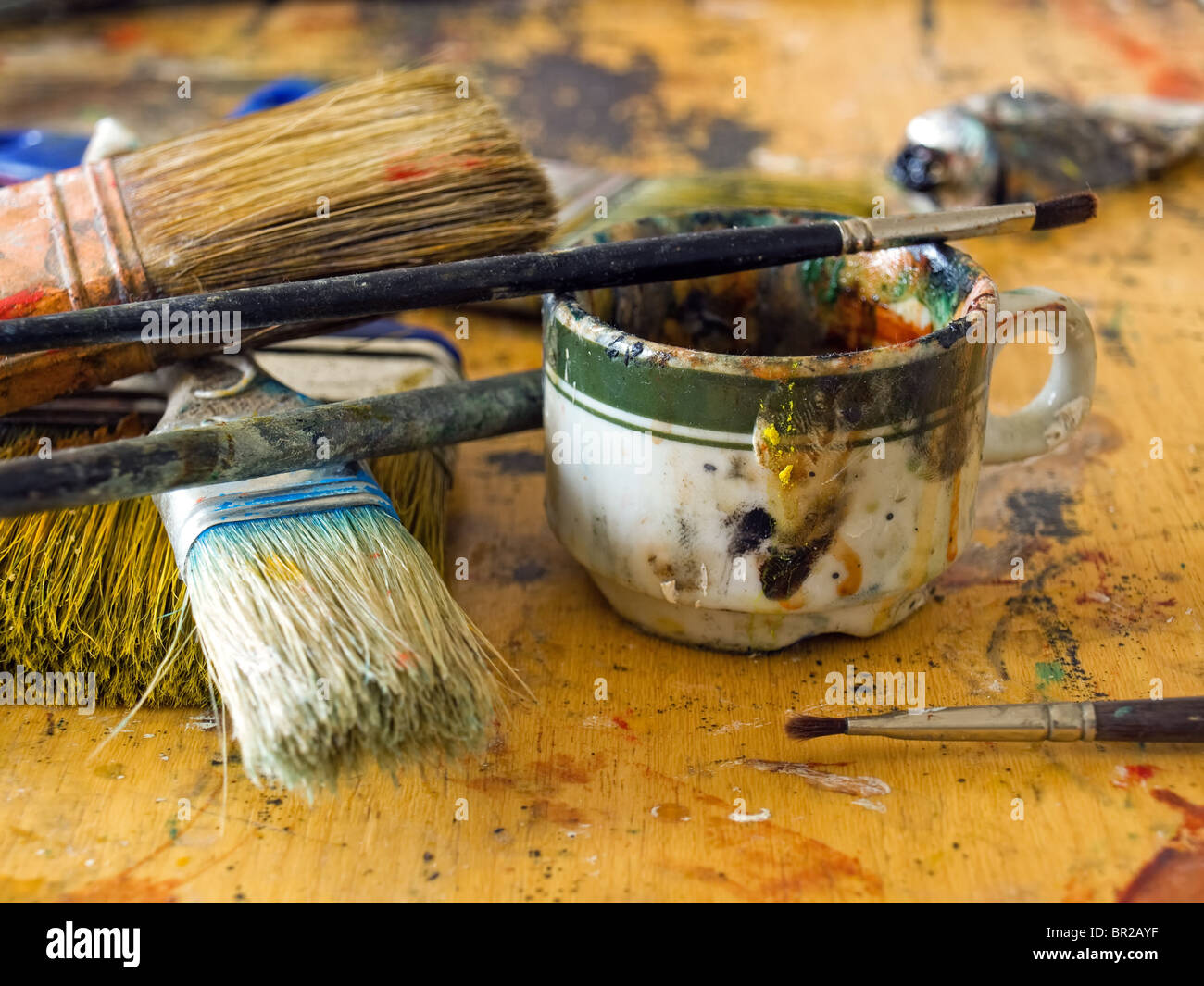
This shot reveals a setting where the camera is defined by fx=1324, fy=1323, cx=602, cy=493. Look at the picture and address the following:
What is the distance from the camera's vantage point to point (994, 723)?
0.84 metres

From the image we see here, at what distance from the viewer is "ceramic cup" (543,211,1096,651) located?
85 centimetres

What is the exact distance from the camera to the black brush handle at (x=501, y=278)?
0.88 meters

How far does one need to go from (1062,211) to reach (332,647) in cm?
63

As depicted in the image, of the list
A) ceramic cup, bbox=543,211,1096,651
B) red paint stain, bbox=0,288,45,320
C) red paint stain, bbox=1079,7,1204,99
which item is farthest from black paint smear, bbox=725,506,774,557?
red paint stain, bbox=1079,7,1204,99

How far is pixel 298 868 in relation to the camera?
→ 78 cm

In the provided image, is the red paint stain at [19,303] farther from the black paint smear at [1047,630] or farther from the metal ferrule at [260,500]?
the black paint smear at [1047,630]

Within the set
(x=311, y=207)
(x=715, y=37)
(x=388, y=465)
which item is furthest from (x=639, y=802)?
(x=715, y=37)

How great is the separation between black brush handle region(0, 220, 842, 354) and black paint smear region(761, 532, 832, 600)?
205 mm

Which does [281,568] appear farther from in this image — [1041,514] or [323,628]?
[1041,514]

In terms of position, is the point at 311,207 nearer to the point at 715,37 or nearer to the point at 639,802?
the point at 639,802

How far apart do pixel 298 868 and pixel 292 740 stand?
0.09m

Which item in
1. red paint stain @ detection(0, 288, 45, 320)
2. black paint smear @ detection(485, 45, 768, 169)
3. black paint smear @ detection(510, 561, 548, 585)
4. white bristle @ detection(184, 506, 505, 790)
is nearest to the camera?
white bristle @ detection(184, 506, 505, 790)

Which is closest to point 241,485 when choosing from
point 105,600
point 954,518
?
point 105,600

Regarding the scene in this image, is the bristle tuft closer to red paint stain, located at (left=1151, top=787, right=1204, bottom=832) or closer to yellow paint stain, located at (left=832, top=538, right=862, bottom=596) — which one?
yellow paint stain, located at (left=832, top=538, right=862, bottom=596)
